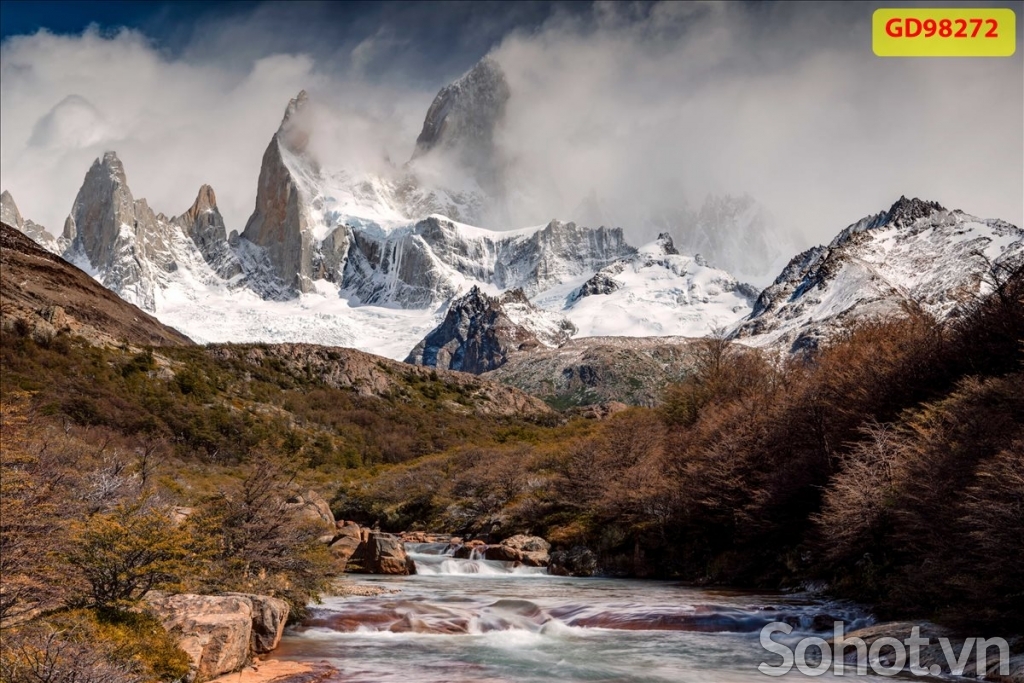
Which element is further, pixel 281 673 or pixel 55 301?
pixel 55 301

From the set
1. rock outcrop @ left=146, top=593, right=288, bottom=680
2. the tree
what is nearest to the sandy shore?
rock outcrop @ left=146, top=593, right=288, bottom=680

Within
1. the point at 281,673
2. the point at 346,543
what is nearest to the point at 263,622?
the point at 281,673

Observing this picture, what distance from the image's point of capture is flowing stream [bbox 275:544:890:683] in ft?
58.8

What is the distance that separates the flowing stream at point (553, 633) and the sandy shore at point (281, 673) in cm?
52

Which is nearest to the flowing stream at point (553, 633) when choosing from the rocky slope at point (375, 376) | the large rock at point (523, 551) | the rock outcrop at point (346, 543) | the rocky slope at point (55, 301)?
the rock outcrop at point (346, 543)

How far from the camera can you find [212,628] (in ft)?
50.8

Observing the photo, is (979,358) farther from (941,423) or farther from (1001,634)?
(1001,634)

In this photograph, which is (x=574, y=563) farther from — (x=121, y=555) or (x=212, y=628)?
(x=121, y=555)

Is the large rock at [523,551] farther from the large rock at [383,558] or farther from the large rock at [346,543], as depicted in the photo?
the large rock at [346,543]

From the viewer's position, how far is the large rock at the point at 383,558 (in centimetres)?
3703

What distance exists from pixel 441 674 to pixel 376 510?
Answer: 154 ft

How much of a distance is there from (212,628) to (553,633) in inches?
424

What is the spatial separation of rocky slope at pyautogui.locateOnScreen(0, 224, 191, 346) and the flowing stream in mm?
82315

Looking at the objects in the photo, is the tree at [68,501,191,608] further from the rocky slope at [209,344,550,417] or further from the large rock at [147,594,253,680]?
the rocky slope at [209,344,550,417]
